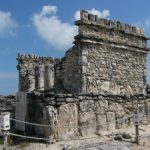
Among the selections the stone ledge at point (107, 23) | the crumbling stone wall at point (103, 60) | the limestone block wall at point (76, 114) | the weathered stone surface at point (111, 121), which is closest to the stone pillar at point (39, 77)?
the crumbling stone wall at point (103, 60)

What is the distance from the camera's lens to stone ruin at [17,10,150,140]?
346 inches

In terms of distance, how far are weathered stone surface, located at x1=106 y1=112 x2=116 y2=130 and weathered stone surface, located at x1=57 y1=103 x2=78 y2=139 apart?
127 centimetres

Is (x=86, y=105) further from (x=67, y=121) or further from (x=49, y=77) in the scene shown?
A: (x=49, y=77)

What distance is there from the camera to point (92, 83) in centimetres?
1298

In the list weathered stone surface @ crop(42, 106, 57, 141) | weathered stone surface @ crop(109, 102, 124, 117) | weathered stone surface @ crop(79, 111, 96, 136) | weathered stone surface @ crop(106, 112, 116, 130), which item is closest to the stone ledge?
weathered stone surface @ crop(109, 102, 124, 117)

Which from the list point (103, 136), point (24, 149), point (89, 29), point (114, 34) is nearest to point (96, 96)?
point (103, 136)

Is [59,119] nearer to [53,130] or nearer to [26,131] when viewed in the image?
[53,130]

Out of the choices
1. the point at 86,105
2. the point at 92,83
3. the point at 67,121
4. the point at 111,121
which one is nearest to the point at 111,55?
the point at 92,83

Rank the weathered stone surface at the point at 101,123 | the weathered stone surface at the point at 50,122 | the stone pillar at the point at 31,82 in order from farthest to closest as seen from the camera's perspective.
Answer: the stone pillar at the point at 31,82 → the weathered stone surface at the point at 101,123 → the weathered stone surface at the point at 50,122

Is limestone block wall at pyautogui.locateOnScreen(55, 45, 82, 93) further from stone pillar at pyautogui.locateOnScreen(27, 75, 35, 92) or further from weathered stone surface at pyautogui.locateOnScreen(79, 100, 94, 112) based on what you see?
stone pillar at pyautogui.locateOnScreen(27, 75, 35, 92)

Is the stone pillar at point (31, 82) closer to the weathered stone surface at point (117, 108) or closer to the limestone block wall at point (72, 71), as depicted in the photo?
the limestone block wall at point (72, 71)

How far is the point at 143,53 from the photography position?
51.3ft

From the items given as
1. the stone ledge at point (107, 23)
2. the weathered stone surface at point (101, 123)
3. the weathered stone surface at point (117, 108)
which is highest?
the stone ledge at point (107, 23)

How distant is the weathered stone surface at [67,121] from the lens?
8.66 m
